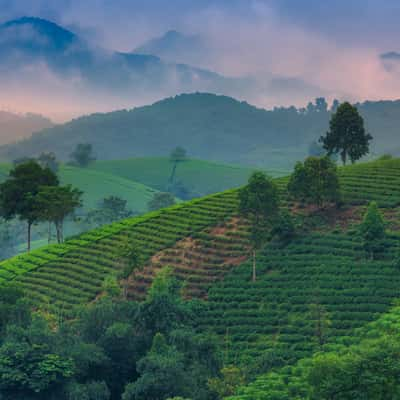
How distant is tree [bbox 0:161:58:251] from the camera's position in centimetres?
7862

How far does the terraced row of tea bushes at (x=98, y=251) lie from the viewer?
64.2 m

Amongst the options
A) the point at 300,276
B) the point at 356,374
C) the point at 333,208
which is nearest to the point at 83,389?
the point at 356,374

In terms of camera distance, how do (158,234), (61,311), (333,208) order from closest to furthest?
(61,311), (333,208), (158,234)

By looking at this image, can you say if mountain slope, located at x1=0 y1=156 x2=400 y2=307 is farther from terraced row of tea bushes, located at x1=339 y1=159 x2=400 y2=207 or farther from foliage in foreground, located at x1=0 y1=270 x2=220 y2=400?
foliage in foreground, located at x1=0 y1=270 x2=220 y2=400

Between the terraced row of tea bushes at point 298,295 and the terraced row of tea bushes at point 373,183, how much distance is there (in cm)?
805

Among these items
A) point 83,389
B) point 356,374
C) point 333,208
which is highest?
point 333,208

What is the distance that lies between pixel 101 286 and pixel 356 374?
33.7 m

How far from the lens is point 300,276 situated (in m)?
55.9

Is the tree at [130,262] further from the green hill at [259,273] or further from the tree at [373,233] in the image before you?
the tree at [373,233]

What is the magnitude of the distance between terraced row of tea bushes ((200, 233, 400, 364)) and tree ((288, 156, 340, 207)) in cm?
500

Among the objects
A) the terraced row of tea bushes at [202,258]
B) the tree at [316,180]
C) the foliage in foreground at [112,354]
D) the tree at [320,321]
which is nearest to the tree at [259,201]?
the terraced row of tea bushes at [202,258]

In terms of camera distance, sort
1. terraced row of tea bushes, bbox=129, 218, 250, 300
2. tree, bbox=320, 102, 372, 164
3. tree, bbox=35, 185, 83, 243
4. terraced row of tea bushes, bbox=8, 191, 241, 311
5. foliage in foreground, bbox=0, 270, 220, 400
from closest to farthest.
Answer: foliage in foreground, bbox=0, 270, 220, 400
terraced row of tea bushes, bbox=129, 218, 250, 300
terraced row of tea bushes, bbox=8, 191, 241, 311
tree, bbox=35, 185, 83, 243
tree, bbox=320, 102, 372, 164

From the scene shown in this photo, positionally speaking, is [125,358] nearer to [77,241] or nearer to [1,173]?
[77,241]

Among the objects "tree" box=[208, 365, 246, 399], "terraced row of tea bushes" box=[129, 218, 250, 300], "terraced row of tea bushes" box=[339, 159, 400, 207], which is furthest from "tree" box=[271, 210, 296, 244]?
"tree" box=[208, 365, 246, 399]
